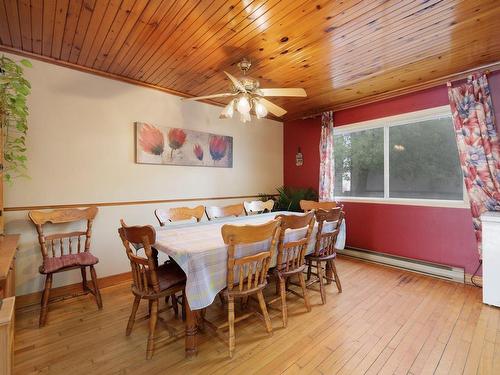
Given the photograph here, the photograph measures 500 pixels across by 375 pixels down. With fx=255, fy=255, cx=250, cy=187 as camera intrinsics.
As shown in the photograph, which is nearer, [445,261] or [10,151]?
[10,151]

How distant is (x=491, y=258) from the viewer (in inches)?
95.8

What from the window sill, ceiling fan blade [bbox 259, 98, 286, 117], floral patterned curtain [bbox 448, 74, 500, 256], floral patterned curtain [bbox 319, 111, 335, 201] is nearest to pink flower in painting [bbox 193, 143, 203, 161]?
ceiling fan blade [bbox 259, 98, 286, 117]

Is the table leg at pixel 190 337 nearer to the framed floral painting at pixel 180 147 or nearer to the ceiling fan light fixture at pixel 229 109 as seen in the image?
the ceiling fan light fixture at pixel 229 109

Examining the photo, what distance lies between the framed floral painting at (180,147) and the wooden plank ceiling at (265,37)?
0.63 metres

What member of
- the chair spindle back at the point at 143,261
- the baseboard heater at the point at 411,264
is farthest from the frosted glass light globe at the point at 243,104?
the baseboard heater at the point at 411,264

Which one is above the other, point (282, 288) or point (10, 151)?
point (10, 151)

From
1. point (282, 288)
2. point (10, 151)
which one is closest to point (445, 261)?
point (282, 288)

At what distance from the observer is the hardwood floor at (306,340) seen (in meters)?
1.66

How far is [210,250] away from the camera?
1.66 m

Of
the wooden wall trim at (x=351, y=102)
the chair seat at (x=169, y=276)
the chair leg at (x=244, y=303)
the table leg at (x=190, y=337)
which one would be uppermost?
the wooden wall trim at (x=351, y=102)

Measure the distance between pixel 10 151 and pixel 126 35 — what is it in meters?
1.49

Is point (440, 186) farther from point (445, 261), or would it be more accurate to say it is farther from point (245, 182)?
point (245, 182)

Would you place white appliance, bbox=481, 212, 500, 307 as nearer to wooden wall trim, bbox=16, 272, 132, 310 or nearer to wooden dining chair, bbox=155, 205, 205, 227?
wooden dining chair, bbox=155, 205, 205, 227

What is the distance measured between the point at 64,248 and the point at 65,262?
515mm
